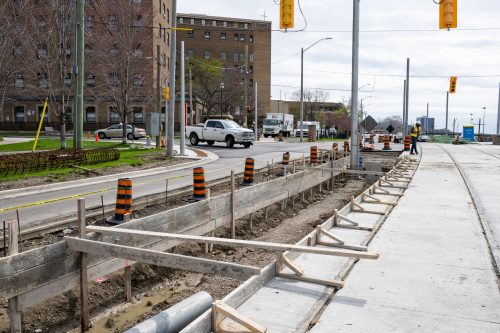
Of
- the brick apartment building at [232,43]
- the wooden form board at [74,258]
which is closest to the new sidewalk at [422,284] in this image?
the wooden form board at [74,258]

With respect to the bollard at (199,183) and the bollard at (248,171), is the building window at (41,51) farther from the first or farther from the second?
the bollard at (199,183)

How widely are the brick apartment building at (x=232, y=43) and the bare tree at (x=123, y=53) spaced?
63390mm

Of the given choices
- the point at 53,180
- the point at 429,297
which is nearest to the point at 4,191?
the point at 53,180

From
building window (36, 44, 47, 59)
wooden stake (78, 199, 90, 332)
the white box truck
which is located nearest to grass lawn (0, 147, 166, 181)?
building window (36, 44, 47, 59)

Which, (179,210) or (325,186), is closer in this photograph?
(179,210)

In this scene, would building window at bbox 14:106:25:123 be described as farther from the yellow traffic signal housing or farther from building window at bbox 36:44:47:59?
the yellow traffic signal housing

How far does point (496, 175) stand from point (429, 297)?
14.7 meters

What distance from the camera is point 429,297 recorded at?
5590mm

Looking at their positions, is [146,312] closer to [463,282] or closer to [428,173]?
[463,282]

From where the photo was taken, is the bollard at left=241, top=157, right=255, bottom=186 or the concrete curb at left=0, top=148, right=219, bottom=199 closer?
the concrete curb at left=0, top=148, right=219, bottom=199

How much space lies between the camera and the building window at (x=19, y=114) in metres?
60.2

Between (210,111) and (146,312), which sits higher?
(210,111)

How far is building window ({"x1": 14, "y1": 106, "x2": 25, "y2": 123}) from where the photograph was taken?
197ft

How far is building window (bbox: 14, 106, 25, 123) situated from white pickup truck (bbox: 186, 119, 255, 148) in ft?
107
